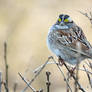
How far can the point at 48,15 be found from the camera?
36.5 feet

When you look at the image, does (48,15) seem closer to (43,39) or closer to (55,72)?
(43,39)

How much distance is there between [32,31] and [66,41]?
4.79 metres

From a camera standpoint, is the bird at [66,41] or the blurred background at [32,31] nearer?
the bird at [66,41]

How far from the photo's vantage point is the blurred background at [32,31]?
9031mm

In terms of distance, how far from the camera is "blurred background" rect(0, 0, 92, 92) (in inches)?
356

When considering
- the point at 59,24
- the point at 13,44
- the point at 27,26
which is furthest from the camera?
the point at 27,26

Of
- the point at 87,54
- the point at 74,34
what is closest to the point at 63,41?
the point at 74,34

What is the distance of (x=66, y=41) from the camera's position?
5.98 meters

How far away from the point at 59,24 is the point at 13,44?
3.74m

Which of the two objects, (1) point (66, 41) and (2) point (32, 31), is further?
(2) point (32, 31)

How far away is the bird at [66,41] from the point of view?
5785mm

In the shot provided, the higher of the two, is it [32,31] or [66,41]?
→ [32,31]

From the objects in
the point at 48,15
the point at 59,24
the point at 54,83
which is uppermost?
the point at 48,15

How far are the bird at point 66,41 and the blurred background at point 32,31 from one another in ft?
7.09
